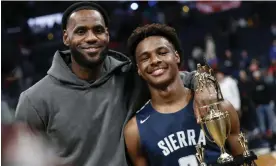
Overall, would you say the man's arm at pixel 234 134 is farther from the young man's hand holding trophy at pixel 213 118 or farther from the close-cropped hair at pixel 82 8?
the close-cropped hair at pixel 82 8

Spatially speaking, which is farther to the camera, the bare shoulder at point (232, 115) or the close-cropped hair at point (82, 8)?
the close-cropped hair at point (82, 8)

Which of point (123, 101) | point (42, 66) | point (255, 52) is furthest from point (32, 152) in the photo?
point (255, 52)

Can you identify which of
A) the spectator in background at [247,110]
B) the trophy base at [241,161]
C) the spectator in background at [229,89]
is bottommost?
the spectator in background at [247,110]

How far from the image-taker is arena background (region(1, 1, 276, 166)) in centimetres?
747

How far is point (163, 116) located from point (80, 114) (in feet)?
1.25

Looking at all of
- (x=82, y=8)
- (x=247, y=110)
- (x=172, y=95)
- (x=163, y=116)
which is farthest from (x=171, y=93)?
(x=247, y=110)

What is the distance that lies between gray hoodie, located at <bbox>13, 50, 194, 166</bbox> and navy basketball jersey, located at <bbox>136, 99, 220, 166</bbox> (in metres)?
0.12

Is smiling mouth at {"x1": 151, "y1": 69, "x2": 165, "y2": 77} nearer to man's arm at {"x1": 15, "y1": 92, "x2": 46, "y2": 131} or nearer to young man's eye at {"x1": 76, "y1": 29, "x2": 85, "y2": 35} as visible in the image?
young man's eye at {"x1": 76, "y1": 29, "x2": 85, "y2": 35}

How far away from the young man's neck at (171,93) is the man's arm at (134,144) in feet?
0.55

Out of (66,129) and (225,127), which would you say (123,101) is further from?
(225,127)

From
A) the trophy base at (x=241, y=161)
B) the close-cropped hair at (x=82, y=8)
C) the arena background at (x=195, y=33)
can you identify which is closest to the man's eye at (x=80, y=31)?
the close-cropped hair at (x=82, y=8)

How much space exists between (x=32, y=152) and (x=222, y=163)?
1.03 metres

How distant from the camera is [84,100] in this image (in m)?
2.09

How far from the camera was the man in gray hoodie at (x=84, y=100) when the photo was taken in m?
2.01
